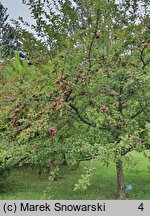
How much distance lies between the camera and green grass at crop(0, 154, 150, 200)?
299 inches

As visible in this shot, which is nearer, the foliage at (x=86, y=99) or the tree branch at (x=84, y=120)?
the foliage at (x=86, y=99)

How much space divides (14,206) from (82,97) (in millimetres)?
2183

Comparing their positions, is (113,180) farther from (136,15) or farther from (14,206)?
(14,206)

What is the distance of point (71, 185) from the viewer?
9.08m

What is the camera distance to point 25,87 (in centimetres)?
507

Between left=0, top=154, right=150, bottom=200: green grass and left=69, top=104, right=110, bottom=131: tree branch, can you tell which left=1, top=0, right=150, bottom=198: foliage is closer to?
left=69, top=104, right=110, bottom=131: tree branch

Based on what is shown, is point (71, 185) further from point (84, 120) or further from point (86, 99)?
point (86, 99)

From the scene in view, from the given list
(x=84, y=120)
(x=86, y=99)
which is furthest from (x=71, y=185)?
(x=86, y=99)

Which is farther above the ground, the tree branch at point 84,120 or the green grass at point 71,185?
the tree branch at point 84,120

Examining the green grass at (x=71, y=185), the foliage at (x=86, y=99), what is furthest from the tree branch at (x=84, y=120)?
the green grass at (x=71, y=185)

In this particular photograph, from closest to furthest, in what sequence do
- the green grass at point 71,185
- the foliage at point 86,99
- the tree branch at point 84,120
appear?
the foliage at point 86,99, the tree branch at point 84,120, the green grass at point 71,185

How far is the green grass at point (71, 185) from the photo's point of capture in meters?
7.61

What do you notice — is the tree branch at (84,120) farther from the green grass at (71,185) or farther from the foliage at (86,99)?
the green grass at (71,185)

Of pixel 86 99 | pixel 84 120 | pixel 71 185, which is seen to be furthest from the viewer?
pixel 71 185
